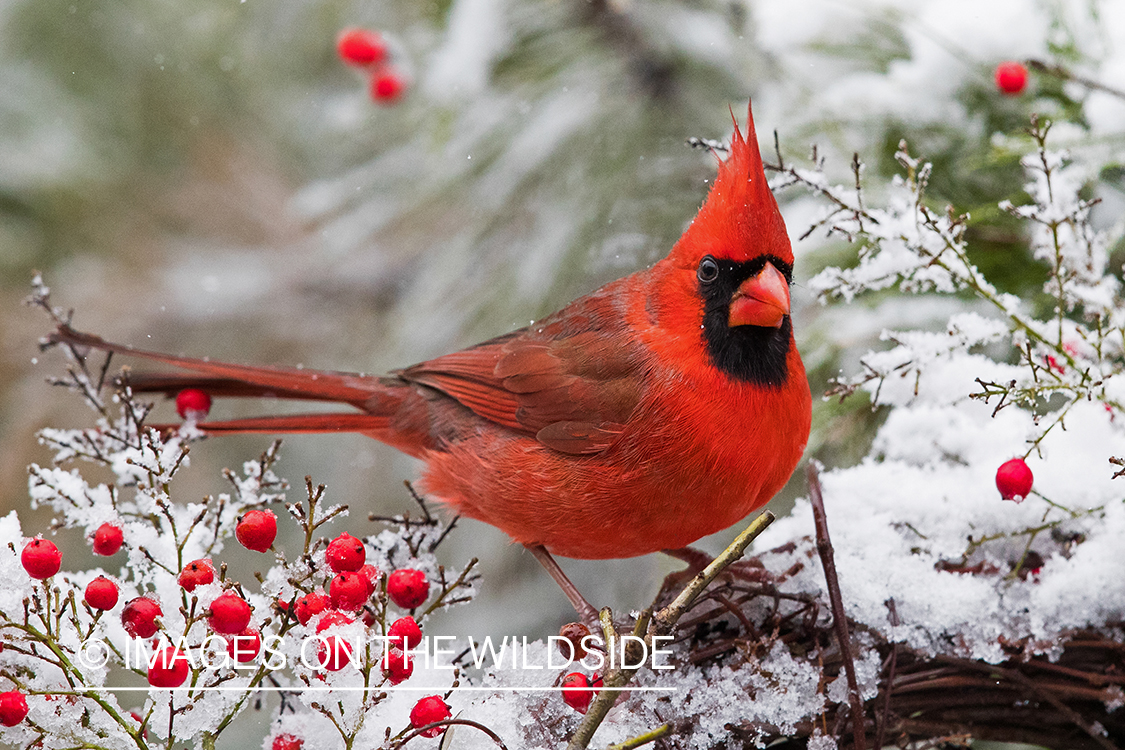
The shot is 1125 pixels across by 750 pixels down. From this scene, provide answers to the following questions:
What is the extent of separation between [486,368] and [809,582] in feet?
1.66

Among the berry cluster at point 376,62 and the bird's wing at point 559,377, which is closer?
the bird's wing at point 559,377

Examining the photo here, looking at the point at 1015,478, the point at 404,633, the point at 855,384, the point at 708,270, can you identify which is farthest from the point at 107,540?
the point at 1015,478

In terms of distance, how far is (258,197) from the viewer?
3258 mm

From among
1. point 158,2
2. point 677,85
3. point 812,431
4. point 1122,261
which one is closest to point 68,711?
point 812,431

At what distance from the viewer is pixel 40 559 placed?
87cm

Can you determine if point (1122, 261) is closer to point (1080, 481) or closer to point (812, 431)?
point (1080, 481)

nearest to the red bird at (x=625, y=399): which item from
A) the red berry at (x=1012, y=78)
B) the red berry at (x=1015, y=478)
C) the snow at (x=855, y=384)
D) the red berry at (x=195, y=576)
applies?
the snow at (x=855, y=384)

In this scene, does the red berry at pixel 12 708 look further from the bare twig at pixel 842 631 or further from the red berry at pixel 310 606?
the bare twig at pixel 842 631

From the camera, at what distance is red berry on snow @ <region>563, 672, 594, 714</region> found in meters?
0.96

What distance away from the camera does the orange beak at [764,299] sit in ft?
3.24

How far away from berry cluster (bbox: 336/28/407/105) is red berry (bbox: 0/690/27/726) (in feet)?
4.83

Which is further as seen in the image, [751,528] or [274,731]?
[274,731]

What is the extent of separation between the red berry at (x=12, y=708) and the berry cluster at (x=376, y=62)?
147cm

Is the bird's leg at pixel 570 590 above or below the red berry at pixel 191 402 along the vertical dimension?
below
